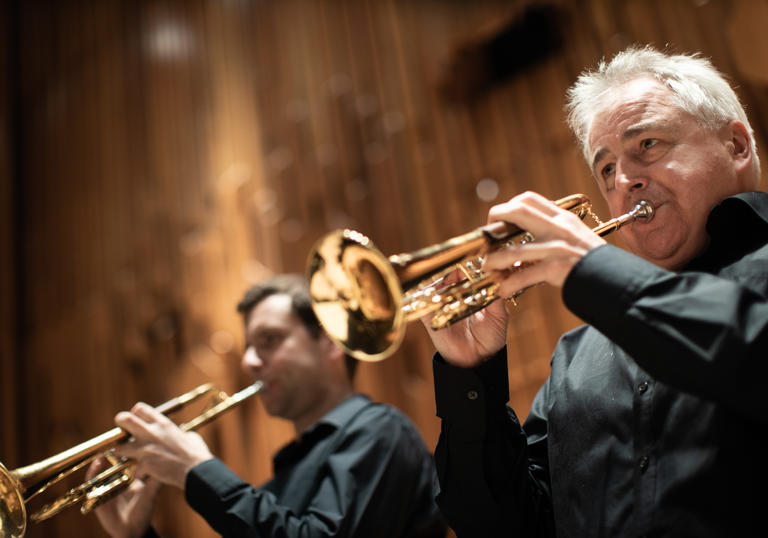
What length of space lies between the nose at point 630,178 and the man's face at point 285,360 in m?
1.23

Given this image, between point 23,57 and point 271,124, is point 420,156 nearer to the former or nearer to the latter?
point 271,124

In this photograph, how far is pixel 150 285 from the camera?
14.0 feet

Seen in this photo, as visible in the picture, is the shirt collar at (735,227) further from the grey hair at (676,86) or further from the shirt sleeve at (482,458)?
the shirt sleeve at (482,458)

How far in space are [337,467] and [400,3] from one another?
2.48 meters

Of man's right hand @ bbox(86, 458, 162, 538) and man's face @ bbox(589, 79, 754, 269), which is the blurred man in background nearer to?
man's right hand @ bbox(86, 458, 162, 538)

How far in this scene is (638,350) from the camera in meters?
0.95

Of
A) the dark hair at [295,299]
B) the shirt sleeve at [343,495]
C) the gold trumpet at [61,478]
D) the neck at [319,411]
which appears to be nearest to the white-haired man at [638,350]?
the shirt sleeve at [343,495]

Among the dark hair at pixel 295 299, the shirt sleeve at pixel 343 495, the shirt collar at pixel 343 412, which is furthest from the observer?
the dark hair at pixel 295 299

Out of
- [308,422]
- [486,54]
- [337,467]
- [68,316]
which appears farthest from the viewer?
[68,316]

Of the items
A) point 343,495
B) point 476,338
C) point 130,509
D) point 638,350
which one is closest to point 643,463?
point 638,350

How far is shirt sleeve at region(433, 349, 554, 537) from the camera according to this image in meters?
1.27

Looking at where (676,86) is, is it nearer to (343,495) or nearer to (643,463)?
(643,463)

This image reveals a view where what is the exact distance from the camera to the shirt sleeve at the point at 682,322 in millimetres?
896

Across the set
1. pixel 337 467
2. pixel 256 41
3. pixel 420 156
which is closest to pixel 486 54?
pixel 420 156
